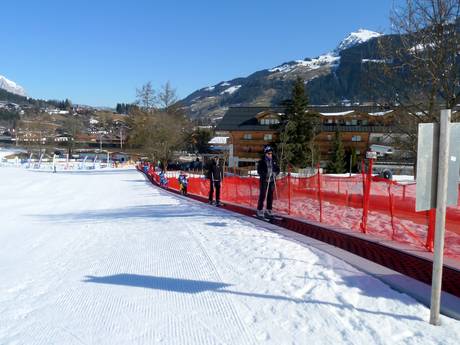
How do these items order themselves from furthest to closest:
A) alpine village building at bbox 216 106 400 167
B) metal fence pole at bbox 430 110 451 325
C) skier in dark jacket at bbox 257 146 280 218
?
alpine village building at bbox 216 106 400 167
skier in dark jacket at bbox 257 146 280 218
metal fence pole at bbox 430 110 451 325

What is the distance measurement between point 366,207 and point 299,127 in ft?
128

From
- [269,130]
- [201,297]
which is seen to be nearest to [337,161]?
[269,130]

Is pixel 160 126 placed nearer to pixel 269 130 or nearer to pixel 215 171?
pixel 269 130

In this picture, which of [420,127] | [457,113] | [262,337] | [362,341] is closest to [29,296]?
[262,337]

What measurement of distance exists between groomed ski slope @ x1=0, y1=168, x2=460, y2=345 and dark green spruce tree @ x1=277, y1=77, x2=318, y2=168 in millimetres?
38186

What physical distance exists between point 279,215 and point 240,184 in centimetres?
635

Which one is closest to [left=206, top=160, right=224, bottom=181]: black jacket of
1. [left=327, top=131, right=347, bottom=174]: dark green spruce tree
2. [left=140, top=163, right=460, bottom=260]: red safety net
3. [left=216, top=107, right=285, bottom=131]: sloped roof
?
[left=140, top=163, right=460, bottom=260]: red safety net

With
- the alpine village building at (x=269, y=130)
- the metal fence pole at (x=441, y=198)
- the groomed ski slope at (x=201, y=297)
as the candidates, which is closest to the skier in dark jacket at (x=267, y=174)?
the groomed ski slope at (x=201, y=297)

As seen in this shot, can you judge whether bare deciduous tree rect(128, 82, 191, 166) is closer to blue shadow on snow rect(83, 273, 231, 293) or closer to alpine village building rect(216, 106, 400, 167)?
alpine village building rect(216, 106, 400, 167)

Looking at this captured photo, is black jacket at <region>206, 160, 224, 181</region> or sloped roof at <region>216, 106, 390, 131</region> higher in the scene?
sloped roof at <region>216, 106, 390, 131</region>

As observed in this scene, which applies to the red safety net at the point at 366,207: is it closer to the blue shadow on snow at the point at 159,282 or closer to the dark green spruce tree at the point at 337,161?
the blue shadow on snow at the point at 159,282

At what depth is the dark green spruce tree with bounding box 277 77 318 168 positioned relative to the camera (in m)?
45.7

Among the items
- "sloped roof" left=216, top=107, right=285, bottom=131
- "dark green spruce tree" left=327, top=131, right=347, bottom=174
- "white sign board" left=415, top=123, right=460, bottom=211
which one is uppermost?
"sloped roof" left=216, top=107, right=285, bottom=131

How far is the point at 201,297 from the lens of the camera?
4.80 meters
